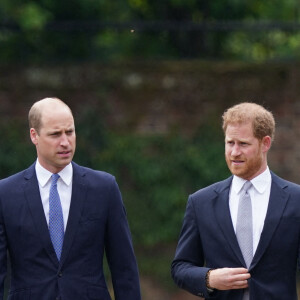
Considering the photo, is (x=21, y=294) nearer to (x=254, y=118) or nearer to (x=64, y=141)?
(x=64, y=141)

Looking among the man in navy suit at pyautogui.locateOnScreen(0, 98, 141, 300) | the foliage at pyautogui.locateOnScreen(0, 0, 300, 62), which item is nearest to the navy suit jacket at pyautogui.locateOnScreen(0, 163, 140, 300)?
the man in navy suit at pyautogui.locateOnScreen(0, 98, 141, 300)

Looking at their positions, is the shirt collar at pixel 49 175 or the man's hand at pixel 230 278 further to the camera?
the shirt collar at pixel 49 175

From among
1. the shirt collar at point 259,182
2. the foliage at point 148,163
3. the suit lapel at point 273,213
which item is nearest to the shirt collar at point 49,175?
the shirt collar at point 259,182

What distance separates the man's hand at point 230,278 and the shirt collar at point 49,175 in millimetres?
968

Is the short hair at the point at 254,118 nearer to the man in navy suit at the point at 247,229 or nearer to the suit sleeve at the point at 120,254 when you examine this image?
the man in navy suit at the point at 247,229

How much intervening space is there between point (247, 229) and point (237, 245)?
10 cm

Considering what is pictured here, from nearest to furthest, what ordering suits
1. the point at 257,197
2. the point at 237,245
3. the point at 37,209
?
1. the point at 237,245
2. the point at 257,197
3. the point at 37,209

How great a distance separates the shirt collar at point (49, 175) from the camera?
20.5ft

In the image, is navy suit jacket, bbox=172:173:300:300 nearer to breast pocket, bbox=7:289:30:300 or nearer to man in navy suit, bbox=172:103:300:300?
man in navy suit, bbox=172:103:300:300

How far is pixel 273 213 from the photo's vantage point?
5.96 meters

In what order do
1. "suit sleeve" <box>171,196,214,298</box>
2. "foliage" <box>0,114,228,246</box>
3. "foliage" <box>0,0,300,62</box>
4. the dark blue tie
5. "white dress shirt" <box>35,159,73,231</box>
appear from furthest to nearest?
1. "foliage" <box>0,0,300,62</box>
2. "foliage" <box>0,114,228,246</box>
3. "white dress shirt" <box>35,159,73,231</box>
4. "suit sleeve" <box>171,196,214,298</box>
5. the dark blue tie

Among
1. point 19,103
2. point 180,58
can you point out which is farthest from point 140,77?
point 19,103

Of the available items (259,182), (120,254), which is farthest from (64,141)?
(259,182)

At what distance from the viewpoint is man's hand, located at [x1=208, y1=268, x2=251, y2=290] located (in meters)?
5.83
